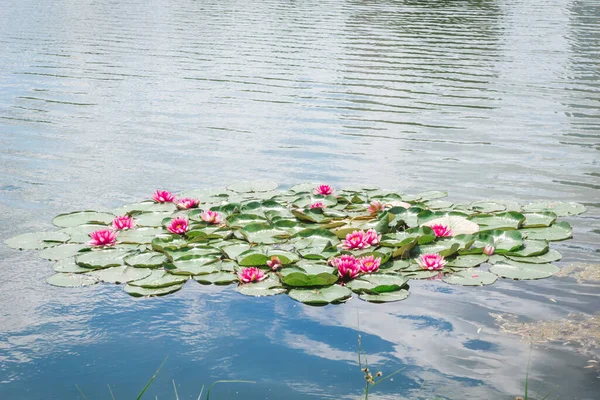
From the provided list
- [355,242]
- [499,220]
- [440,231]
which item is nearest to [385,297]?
[355,242]

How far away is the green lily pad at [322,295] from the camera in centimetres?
444

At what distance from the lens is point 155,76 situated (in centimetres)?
1263

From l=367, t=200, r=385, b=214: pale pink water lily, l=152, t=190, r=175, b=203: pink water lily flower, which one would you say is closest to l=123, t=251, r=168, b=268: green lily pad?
l=152, t=190, r=175, b=203: pink water lily flower

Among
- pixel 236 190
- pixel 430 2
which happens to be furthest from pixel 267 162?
pixel 430 2

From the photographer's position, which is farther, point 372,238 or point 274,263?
point 372,238

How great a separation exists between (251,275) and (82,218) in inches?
65.4

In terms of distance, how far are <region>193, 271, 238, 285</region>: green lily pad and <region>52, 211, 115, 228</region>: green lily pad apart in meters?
1.14

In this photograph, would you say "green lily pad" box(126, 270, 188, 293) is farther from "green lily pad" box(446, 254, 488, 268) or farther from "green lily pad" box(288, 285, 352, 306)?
"green lily pad" box(446, 254, 488, 268)

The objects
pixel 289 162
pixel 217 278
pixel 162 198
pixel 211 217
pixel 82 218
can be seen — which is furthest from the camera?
pixel 289 162

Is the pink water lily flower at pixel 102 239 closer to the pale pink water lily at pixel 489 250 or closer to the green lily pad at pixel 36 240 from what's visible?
the green lily pad at pixel 36 240

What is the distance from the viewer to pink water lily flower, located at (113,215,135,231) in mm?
5371

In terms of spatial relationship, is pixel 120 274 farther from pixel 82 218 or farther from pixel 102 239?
pixel 82 218

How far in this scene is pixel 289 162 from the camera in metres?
7.64

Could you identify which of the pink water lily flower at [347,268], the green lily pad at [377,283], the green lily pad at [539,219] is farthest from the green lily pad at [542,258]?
the pink water lily flower at [347,268]
